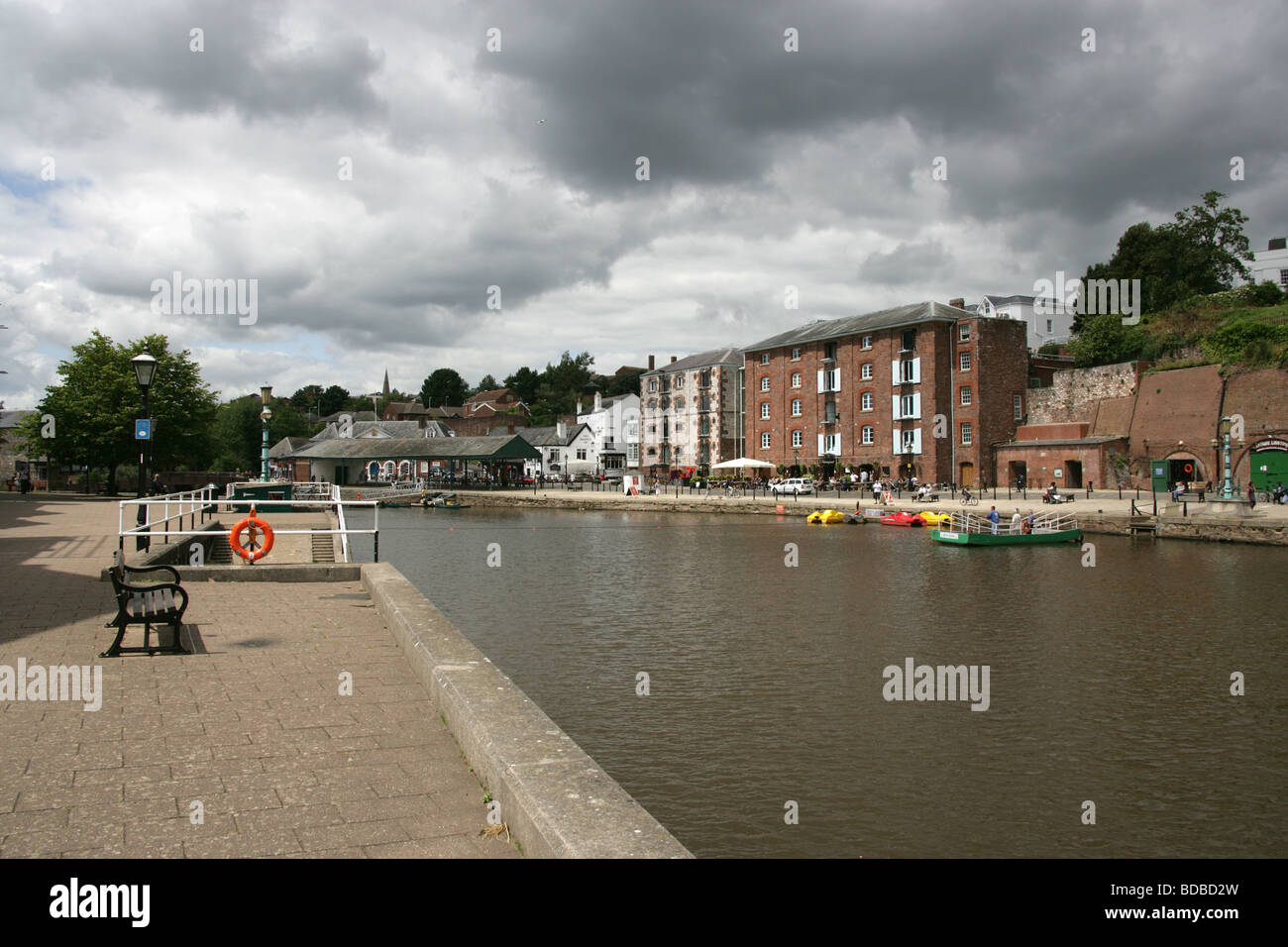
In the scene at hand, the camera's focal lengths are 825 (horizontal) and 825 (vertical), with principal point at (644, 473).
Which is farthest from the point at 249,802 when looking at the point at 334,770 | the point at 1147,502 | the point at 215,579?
the point at 1147,502

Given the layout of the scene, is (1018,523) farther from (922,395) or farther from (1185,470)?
(922,395)

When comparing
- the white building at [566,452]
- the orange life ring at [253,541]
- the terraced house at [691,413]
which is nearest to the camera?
the orange life ring at [253,541]

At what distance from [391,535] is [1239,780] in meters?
38.3

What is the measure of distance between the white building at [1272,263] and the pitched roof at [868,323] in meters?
39.0

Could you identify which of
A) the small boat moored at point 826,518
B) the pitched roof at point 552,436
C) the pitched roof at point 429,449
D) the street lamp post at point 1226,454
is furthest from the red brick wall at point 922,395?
the pitched roof at point 552,436

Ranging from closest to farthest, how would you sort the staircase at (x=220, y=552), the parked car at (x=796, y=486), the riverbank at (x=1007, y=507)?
the staircase at (x=220, y=552), the riverbank at (x=1007, y=507), the parked car at (x=796, y=486)

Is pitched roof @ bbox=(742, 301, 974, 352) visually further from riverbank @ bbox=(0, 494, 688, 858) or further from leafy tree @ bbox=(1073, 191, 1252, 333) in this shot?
riverbank @ bbox=(0, 494, 688, 858)

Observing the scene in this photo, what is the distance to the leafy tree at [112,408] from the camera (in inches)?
1890

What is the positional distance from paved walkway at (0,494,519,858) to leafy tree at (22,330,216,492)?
4510 centimetres

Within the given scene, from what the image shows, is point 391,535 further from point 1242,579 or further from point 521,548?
point 1242,579

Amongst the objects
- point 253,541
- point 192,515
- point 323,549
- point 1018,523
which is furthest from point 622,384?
point 253,541

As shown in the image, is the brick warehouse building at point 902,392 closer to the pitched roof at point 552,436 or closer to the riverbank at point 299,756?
the pitched roof at point 552,436
